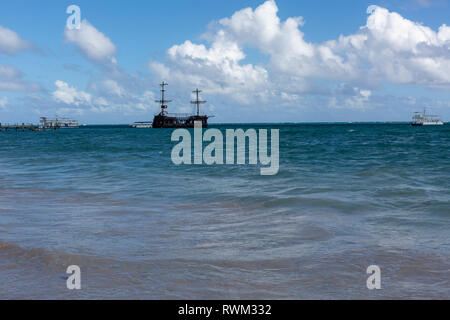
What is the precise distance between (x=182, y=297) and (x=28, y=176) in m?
16.2

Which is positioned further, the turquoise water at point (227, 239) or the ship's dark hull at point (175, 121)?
the ship's dark hull at point (175, 121)

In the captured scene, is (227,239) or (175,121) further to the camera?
(175,121)

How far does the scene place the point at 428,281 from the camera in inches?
216

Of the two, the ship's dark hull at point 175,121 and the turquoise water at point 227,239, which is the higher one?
the ship's dark hull at point 175,121

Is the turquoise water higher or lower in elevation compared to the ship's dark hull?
lower

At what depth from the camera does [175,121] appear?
143m

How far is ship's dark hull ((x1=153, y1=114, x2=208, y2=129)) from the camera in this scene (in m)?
141

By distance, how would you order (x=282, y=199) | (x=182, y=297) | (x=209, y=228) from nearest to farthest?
(x=182, y=297) → (x=209, y=228) → (x=282, y=199)

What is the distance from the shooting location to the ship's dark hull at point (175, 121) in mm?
140625

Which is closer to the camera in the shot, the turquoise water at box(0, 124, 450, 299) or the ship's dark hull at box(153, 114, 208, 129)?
the turquoise water at box(0, 124, 450, 299)
